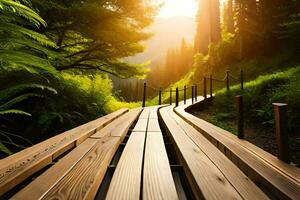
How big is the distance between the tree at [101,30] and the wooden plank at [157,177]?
5.61 m

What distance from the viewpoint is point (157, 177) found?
79.0 inches

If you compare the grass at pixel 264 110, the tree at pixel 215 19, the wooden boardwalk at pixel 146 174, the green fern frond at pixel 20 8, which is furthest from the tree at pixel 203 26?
the green fern frond at pixel 20 8

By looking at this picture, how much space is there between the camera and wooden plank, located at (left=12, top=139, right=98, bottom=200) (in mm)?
1590

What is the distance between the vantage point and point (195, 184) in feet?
6.13

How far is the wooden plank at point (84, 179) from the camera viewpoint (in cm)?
160

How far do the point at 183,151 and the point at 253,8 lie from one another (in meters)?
25.8

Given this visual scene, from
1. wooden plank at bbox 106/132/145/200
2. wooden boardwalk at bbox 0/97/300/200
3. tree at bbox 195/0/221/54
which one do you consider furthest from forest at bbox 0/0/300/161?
tree at bbox 195/0/221/54

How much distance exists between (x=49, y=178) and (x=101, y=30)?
7.03 meters

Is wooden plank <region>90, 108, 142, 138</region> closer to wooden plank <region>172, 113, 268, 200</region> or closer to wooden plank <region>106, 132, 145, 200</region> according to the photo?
wooden plank <region>106, 132, 145, 200</region>

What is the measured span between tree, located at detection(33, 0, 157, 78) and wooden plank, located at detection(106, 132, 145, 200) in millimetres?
5523

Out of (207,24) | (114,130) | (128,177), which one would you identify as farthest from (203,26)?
(128,177)

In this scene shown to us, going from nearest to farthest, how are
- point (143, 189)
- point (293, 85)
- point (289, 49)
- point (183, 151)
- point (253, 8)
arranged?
point (143, 189) < point (183, 151) < point (293, 85) < point (289, 49) < point (253, 8)

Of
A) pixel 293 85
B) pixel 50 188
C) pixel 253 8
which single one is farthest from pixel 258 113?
pixel 253 8

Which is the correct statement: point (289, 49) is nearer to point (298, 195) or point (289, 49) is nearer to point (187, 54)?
point (298, 195)
